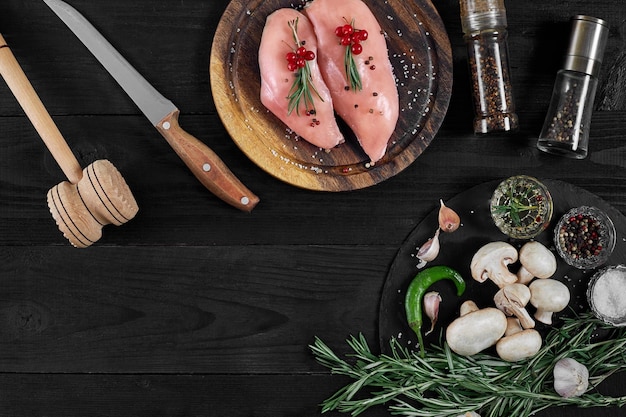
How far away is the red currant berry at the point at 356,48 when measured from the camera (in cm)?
130

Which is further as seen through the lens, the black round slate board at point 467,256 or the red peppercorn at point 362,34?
the black round slate board at point 467,256

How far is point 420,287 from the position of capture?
138cm

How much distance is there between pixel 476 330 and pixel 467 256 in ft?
0.55

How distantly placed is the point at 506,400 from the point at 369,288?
0.37 meters

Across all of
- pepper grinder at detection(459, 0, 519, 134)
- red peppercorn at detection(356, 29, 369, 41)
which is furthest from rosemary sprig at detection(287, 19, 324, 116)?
pepper grinder at detection(459, 0, 519, 134)

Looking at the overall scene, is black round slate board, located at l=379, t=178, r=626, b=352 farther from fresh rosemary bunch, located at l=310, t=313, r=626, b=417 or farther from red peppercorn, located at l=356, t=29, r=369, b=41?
red peppercorn, located at l=356, t=29, r=369, b=41

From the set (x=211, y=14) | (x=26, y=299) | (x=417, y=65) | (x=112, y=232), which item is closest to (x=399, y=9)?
(x=417, y=65)

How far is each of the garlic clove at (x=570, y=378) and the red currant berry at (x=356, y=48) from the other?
30.2 inches

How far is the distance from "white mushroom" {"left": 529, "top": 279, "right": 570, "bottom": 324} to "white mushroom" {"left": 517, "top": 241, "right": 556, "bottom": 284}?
17mm

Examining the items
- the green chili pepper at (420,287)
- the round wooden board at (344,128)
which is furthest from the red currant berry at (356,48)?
the green chili pepper at (420,287)

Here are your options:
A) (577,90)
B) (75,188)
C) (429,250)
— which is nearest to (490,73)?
(577,90)

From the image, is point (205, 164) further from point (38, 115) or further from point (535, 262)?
point (535, 262)

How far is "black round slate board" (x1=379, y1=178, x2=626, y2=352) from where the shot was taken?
4.62ft

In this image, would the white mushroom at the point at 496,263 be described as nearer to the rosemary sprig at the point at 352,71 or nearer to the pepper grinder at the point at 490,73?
the pepper grinder at the point at 490,73
